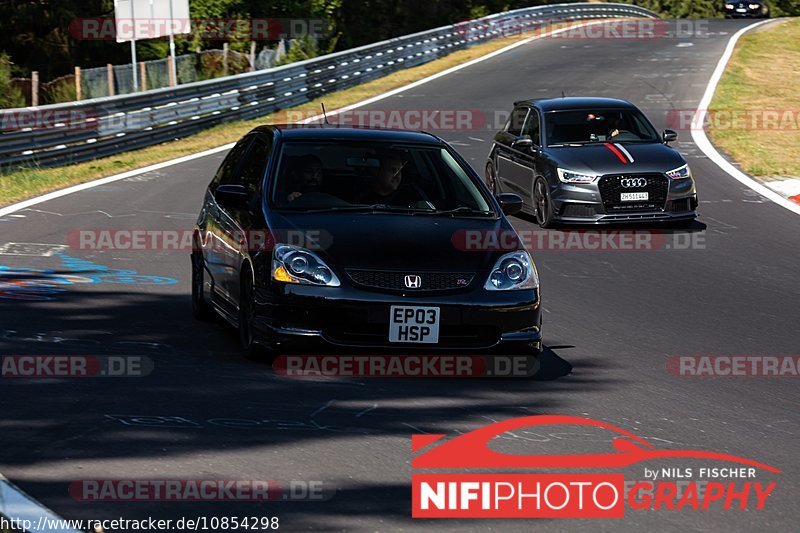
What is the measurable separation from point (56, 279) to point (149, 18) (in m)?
21.6

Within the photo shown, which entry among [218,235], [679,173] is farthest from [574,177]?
[218,235]

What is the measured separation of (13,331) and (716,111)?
22561 mm

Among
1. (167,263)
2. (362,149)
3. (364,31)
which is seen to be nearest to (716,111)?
(167,263)

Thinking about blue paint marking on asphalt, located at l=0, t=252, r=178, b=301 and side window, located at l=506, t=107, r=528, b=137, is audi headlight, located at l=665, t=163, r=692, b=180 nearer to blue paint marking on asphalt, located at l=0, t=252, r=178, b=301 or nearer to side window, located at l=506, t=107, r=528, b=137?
side window, located at l=506, t=107, r=528, b=137

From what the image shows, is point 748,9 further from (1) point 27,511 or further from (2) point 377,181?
(1) point 27,511

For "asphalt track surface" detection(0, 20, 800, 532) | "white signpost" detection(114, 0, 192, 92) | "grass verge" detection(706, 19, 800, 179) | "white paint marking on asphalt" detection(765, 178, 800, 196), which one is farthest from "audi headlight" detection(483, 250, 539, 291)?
"white signpost" detection(114, 0, 192, 92)

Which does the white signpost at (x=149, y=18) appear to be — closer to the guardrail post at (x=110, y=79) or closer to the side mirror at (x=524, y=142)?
the guardrail post at (x=110, y=79)

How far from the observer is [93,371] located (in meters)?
8.26

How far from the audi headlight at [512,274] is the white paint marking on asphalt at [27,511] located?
365cm

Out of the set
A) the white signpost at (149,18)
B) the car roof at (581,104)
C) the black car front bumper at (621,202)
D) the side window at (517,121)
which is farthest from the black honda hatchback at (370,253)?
the white signpost at (149,18)

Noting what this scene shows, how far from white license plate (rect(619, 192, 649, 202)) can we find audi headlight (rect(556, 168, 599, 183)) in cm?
38

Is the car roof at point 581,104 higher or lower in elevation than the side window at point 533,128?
higher

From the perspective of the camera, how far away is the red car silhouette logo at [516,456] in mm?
6395

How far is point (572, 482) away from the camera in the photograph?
6129mm
